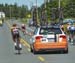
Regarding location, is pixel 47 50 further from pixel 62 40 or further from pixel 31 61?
pixel 31 61

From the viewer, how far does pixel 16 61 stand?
21.0 metres

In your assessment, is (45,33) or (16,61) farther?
(45,33)

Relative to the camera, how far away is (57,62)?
20.1 metres

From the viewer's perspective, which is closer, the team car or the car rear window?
the team car

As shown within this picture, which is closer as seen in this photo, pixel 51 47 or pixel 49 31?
pixel 51 47

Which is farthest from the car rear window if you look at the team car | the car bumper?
the car bumper

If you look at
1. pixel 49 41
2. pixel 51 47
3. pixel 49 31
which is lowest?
pixel 51 47

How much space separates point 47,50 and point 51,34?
89 cm

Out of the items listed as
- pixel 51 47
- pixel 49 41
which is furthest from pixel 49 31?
pixel 51 47

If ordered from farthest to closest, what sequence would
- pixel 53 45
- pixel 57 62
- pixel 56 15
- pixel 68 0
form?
pixel 68 0 → pixel 56 15 → pixel 53 45 → pixel 57 62

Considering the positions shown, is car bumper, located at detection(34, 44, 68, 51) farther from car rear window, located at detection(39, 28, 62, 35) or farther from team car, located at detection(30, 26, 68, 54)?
car rear window, located at detection(39, 28, 62, 35)

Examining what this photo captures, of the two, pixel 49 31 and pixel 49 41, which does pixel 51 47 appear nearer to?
pixel 49 41

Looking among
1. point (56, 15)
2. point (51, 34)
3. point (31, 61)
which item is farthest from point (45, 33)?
point (56, 15)

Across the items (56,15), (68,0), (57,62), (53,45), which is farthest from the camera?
(68,0)
